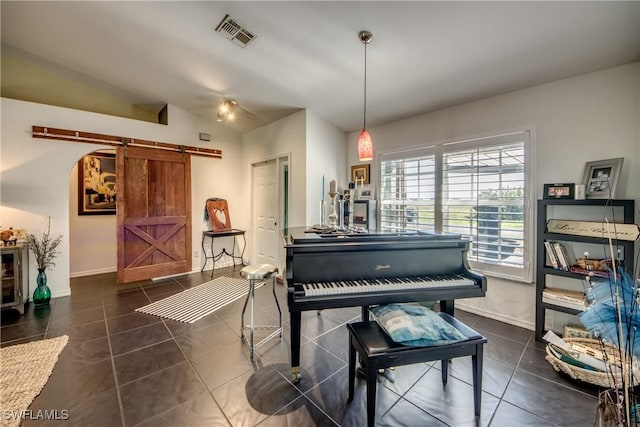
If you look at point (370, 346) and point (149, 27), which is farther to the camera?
point (149, 27)

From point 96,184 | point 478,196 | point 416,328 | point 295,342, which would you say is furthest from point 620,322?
point 96,184

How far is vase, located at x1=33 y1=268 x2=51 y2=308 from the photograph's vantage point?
10.9ft

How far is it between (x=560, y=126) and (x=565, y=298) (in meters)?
1.63

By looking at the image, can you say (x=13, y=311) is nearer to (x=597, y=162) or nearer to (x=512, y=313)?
(x=512, y=313)

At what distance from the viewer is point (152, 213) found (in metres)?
4.41

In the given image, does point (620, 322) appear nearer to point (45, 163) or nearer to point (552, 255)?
point (552, 255)

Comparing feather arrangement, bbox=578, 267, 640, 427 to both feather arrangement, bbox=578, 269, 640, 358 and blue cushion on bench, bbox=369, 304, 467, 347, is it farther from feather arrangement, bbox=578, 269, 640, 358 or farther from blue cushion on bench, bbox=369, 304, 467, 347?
blue cushion on bench, bbox=369, 304, 467, 347

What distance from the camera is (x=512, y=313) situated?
2850mm

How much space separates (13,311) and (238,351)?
3.02 meters

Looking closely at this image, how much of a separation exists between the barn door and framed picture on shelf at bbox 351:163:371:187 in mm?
3006

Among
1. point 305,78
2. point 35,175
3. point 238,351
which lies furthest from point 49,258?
point 305,78

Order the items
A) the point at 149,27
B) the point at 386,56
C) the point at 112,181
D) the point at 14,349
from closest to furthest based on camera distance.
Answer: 1. the point at 14,349
2. the point at 386,56
3. the point at 149,27
4. the point at 112,181

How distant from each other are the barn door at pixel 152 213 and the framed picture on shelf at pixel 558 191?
5.11m

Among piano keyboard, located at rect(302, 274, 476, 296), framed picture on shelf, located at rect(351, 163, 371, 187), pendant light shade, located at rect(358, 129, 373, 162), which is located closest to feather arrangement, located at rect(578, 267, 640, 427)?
piano keyboard, located at rect(302, 274, 476, 296)
